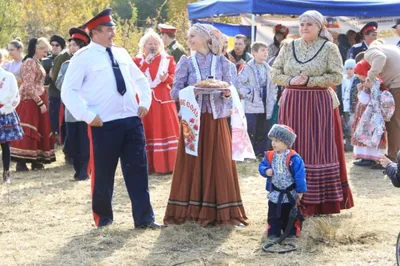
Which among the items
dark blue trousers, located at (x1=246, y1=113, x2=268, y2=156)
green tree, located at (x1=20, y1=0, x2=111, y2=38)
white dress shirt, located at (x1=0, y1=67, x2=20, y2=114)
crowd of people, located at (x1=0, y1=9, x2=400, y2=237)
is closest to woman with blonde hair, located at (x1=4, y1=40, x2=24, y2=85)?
white dress shirt, located at (x1=0, y1=67, x2=20, y2=114)

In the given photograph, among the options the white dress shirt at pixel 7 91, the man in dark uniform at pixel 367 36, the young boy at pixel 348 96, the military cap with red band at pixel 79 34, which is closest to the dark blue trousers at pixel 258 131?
the young boy at pixel 348 96

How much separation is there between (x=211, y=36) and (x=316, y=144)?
137cm

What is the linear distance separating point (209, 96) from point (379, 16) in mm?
7825

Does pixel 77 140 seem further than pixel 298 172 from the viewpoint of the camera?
Yes

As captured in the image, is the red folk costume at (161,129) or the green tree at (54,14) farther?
the green tree at (54,14)

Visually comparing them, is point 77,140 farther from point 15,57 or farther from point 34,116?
point 15,57

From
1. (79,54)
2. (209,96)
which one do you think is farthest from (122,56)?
(209,96)

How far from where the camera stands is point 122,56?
21.3ft

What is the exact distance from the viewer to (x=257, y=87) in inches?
434

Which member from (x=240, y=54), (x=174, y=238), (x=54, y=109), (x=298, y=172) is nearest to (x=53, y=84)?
(x=54, y=109)

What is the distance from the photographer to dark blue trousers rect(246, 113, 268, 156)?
11.3 m

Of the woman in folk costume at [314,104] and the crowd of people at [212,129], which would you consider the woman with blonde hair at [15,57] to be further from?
the woman in folk costume at [314,104]

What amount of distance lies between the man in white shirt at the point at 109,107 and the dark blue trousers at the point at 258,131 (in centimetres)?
482

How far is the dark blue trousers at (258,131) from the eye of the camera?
444 inches
